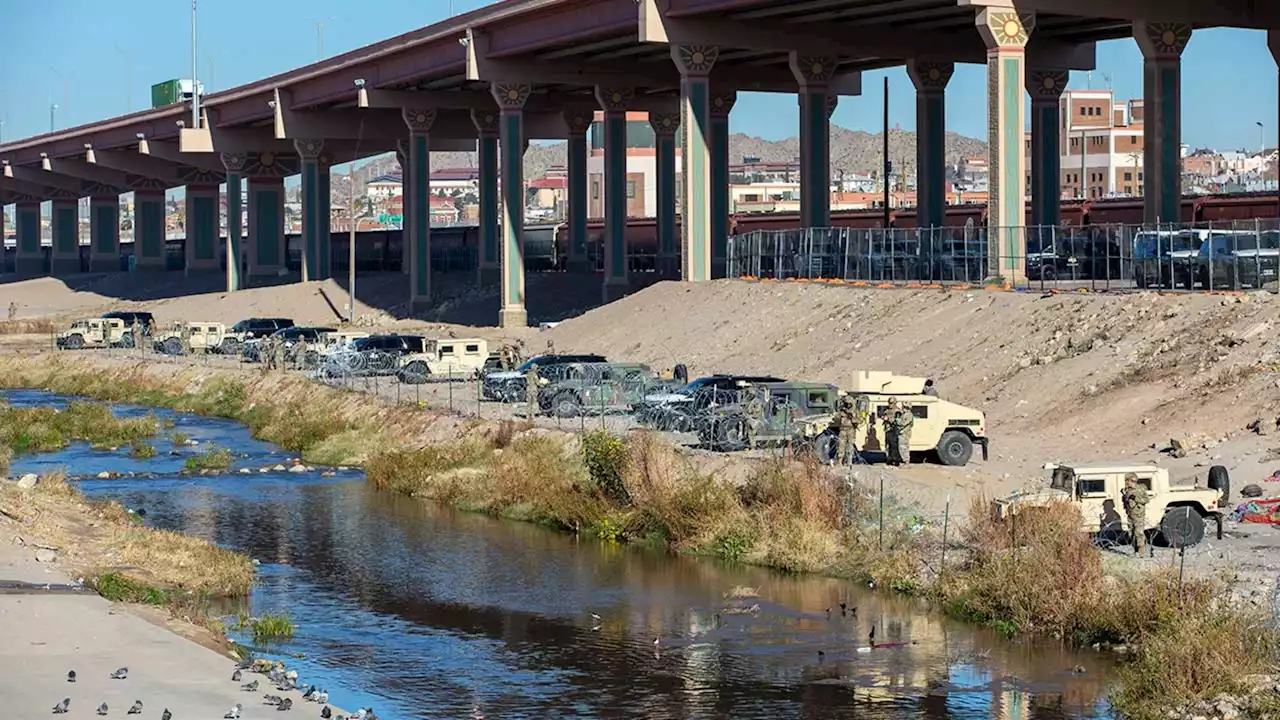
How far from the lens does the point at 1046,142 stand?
8381 cm

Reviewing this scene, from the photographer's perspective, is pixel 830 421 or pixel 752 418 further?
pixel 752 418

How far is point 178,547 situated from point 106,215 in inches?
6154

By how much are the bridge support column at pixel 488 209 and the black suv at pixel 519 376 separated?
1544 inches

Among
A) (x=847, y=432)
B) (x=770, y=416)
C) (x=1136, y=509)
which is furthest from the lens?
(x=770, y=416)

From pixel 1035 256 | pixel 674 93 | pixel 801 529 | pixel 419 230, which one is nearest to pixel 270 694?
pixel 801 529

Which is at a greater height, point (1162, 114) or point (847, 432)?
point (1162, 114)

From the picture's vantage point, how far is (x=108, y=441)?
199 ft

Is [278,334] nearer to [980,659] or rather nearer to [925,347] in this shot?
[925,347]

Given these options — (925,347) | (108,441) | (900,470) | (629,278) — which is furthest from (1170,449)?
(629,278)

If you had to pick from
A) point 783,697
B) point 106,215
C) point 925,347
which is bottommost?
point 783,697

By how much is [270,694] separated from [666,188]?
74440 mm

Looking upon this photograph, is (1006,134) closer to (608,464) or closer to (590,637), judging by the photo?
(608,464)

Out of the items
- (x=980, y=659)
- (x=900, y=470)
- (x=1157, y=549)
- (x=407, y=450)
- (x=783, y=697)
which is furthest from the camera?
(x=407, y=450)

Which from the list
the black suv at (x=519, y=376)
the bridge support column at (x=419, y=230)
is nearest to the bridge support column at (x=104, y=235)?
the bridge support column at (x=419, y=230)
